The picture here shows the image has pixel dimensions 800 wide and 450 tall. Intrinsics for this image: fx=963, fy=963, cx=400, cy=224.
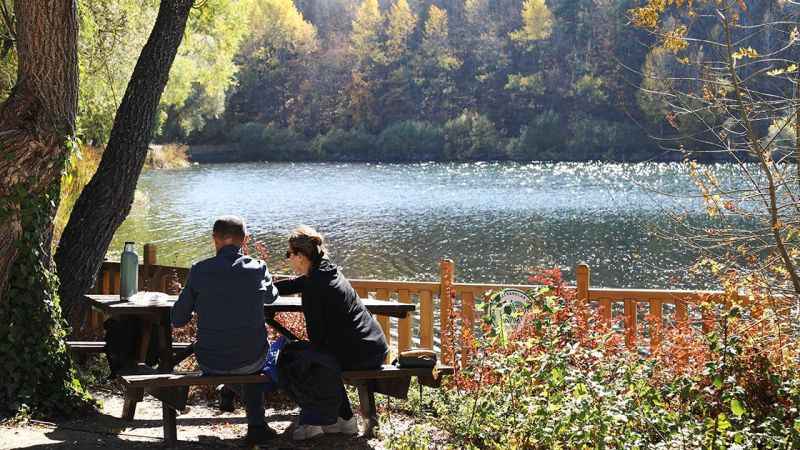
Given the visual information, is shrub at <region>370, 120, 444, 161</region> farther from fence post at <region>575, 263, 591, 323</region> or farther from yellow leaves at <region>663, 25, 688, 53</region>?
yellow leaves at <region>663, 25, 688, 53</region>

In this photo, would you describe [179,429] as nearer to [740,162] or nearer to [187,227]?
[740,162]

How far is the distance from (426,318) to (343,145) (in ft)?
220

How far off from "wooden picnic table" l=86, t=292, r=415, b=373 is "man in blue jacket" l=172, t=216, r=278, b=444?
1.39 ft

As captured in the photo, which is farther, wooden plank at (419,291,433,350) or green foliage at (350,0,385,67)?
green foliage at (350,0,385,67)

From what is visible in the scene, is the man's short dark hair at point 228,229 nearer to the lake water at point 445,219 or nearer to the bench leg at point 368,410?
the bench leg at point 368,410

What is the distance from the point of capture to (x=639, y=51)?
72.3m

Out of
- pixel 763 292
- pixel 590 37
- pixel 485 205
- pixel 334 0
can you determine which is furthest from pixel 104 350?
pixel 334 0

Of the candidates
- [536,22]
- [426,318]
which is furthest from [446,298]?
[536,22]

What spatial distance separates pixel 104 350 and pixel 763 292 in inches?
165

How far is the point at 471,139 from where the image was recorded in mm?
72875

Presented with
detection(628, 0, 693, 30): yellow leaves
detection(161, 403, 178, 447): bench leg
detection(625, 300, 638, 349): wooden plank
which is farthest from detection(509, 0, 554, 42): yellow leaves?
detection(161, 403, 178, 447): bench leg

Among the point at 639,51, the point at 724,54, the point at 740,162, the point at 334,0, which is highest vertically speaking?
the point at 334,0

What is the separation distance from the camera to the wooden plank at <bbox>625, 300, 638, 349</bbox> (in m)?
7.50

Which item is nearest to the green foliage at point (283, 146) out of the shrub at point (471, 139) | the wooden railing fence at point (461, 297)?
the shrub at point (471, 139)
